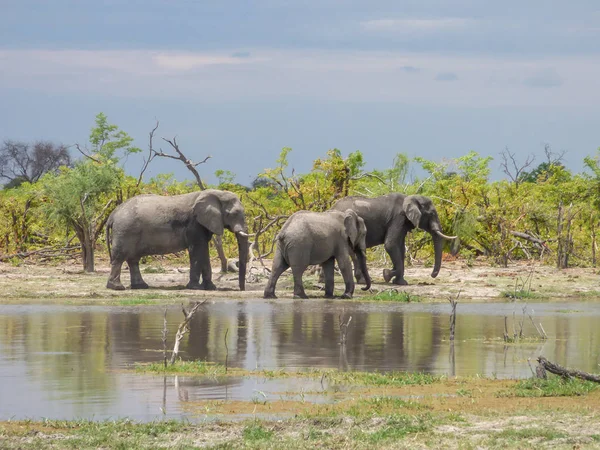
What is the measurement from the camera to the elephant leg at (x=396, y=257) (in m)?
29.0

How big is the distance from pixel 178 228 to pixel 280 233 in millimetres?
3182

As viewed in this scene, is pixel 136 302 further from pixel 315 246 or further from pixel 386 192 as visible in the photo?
pixel 386 192

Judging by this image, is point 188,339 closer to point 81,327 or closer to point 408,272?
point 81,327

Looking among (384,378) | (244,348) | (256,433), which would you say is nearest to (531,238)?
(244,348)

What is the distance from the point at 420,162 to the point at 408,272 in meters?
9.81

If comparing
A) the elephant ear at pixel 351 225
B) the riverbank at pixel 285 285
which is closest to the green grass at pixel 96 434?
the riverbank at pixel 285 285

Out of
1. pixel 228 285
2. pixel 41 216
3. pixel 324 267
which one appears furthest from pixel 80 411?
pixel 41 216

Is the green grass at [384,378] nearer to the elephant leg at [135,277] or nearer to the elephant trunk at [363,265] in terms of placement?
the elephant trunk at [363,265]

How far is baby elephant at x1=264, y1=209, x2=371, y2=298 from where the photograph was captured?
2592 centimetres

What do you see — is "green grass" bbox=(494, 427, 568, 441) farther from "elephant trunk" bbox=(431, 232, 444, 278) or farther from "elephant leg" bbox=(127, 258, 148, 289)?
"elephant trunk" bbox=(431, 232, 444, 278)

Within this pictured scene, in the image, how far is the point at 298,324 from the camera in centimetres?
2114

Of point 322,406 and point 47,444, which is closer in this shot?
point 47,444

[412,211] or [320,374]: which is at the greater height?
[412,211]

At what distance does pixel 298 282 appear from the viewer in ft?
85.4
